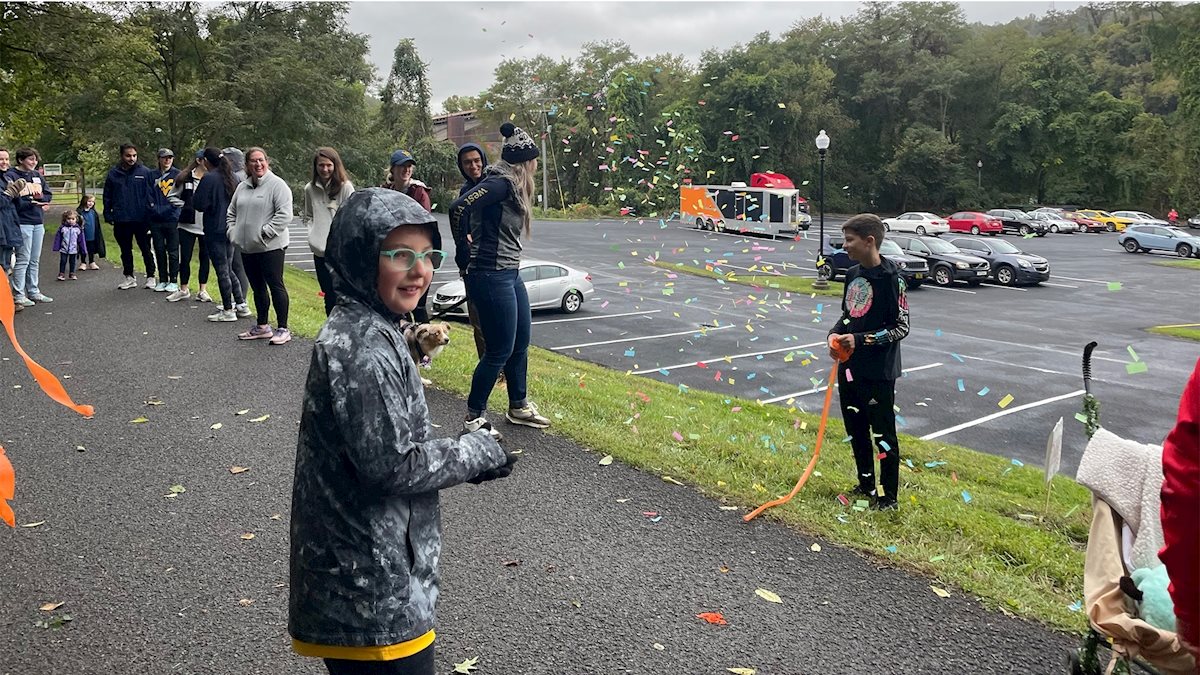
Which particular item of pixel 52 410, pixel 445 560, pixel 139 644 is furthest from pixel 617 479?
pixel 52 410

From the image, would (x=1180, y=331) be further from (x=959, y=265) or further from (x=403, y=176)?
(x=403, y=176)

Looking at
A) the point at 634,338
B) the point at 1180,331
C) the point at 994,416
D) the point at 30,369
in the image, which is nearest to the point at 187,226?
the point at 634,338

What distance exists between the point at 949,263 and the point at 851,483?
77.5ft

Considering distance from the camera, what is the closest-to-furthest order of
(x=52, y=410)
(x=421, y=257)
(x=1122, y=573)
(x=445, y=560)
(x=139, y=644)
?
1. (x=421, y=257)
2. (x=1122, y=573)
3. (x=139, y=644)
4. (x=445, y=560)
5. (x=52, y=410)

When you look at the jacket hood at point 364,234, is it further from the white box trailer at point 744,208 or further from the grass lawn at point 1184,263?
the grass lawn at point 1184,263

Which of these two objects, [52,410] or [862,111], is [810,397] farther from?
[862,111]

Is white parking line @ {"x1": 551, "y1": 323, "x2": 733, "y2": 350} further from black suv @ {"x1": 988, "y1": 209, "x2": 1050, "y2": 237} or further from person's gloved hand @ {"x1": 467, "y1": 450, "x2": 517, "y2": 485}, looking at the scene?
black suv @ {"x1": 988, "y1": 209, "x2": 1050, "y2": 237}

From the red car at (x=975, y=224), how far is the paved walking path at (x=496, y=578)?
4769 cm

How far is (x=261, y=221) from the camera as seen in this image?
796 cm

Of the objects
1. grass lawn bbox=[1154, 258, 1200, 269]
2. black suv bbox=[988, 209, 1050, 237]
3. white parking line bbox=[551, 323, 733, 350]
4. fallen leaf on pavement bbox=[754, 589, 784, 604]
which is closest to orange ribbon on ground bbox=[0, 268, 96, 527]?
fallen leaf on pavement bbox=[754, 589, 784, 604]

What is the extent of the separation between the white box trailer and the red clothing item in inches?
1386

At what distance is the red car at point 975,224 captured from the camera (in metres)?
47.9

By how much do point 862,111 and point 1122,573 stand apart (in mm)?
70295

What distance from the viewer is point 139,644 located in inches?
129
